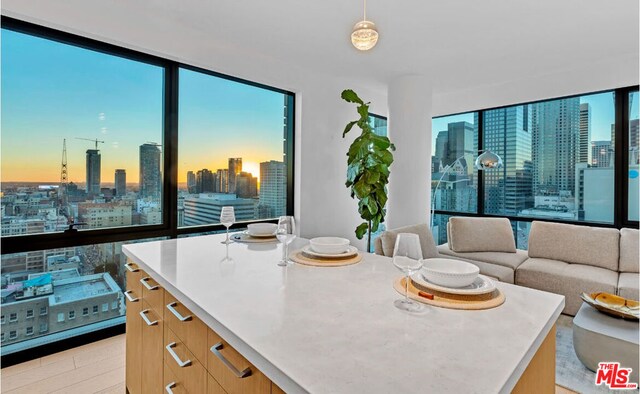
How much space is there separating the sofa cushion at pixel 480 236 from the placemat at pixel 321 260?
257cm

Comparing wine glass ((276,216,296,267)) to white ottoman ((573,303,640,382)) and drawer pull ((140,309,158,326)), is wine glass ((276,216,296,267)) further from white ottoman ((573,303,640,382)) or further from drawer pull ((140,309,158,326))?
white ottoman ((573,303,640,382))

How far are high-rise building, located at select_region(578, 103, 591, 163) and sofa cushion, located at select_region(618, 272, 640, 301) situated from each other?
1.70 m

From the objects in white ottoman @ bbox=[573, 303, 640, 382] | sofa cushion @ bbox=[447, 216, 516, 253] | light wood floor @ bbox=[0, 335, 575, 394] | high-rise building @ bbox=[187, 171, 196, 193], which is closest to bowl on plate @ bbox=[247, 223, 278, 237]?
light wood floor @ bbox=[0, 335, 575, 394]

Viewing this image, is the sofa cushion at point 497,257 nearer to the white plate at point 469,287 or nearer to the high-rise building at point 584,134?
the high-rise building at point 584,134

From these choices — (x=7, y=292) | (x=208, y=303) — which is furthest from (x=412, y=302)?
(x=7, y=292)

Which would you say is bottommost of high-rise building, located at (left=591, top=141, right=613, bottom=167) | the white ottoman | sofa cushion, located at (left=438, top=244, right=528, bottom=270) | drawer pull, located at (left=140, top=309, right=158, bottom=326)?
the white ottoman

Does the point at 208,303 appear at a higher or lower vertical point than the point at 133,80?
lower

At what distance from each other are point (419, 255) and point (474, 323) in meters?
0.24

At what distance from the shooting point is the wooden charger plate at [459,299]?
96 centimetres

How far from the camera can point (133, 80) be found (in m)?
2.79

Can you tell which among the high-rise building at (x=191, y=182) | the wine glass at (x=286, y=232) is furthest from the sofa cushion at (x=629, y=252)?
the high-rise building at (x=191, y=182)

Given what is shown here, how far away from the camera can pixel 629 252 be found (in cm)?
302

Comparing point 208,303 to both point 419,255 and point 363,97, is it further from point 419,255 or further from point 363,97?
point 363,97

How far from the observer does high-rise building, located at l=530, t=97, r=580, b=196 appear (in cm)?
402
